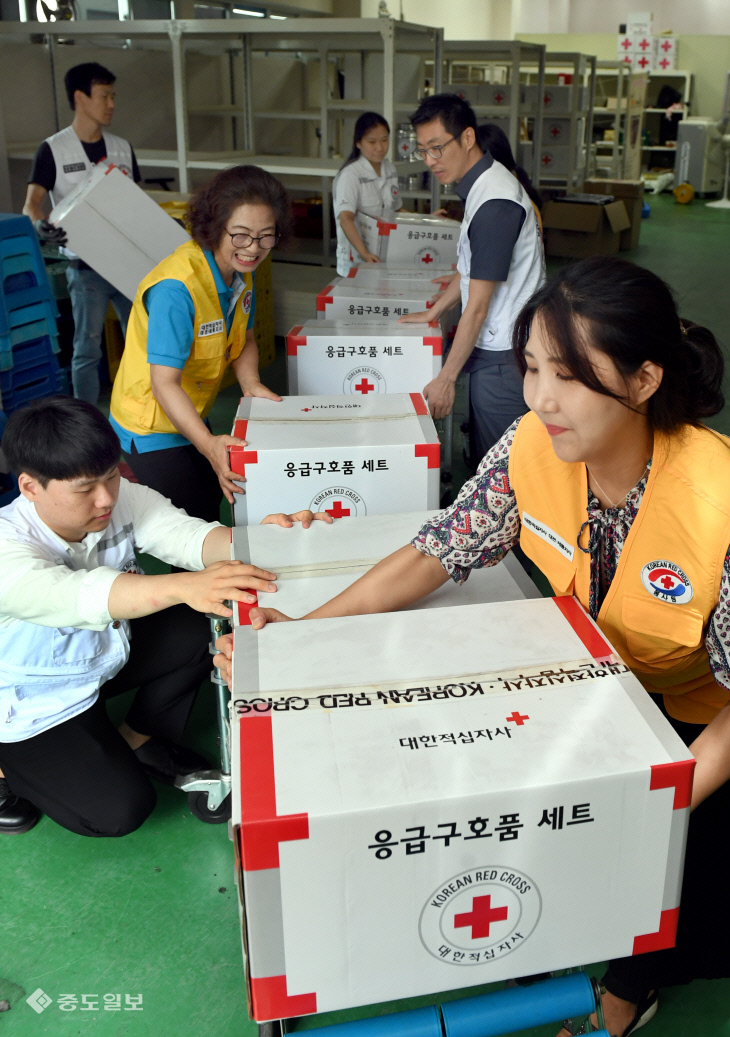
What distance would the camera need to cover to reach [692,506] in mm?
981

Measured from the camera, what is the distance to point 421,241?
3.35 meters

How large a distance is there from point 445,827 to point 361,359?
65.3 inches

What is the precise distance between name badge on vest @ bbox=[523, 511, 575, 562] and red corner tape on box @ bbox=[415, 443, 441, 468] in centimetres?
50

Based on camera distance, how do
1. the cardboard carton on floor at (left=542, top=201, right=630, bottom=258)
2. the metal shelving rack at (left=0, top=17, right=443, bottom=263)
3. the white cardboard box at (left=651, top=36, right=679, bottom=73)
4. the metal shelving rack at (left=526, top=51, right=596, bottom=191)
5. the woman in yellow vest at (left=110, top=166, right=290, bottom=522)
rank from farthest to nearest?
the white cardboard box at (left=651, top=36, right=679, bottom=73) < the metal shelving rack at (left=526, top=51, right=596, bottom=191) < the cardboard carton on floor at (left=542, top=201, right=630, bottom=258) < the metal shelving rack at (left=0, top=17, right=443, bottom=263) < the woman in yellow vest at (left=110, top=166, right=290, bottom=522)

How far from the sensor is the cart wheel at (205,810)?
5.39ft

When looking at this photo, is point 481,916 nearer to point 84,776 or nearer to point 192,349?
point 84,776

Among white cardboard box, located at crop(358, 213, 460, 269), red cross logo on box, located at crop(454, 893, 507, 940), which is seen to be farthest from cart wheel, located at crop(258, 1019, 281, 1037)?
white cardboard box, located at crop(358, 213, 460, 269)

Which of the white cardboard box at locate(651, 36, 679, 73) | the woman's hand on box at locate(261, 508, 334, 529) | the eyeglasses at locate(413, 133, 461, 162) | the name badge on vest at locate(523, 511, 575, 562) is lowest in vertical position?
the woman's hand on box at locate(261, 508, 334, 529)

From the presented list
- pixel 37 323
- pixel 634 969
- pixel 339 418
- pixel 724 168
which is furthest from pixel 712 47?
pixel 634 969

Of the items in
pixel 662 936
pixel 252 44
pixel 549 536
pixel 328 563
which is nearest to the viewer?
pixel 662 936

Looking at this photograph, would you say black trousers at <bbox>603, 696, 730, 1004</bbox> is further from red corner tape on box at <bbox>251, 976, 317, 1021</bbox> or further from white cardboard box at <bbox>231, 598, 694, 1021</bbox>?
red corner tape on box at <bbox>251, 976, 317, 1021</bbox>

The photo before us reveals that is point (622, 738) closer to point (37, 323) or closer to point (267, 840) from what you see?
point (267, 840)

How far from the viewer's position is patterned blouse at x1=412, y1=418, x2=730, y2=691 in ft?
3.60

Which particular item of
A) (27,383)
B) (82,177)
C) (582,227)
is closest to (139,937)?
(27,383)
